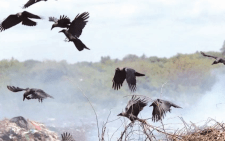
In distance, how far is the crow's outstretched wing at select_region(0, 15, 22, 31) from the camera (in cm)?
441

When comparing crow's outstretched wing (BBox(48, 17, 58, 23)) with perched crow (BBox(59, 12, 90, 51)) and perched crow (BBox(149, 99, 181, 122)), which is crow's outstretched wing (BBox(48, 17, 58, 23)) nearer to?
perched crow (BBox(59, 12, 90, 51))

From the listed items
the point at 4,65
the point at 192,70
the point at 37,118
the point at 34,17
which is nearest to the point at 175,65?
the point at 192,70

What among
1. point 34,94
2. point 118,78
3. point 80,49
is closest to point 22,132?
point 34,94

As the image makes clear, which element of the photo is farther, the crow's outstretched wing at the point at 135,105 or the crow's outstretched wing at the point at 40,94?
the crow's outstretched wing at the point at 40,94

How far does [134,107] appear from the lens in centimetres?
330

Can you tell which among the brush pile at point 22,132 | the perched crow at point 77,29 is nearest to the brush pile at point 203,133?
the perched crow at point 77,29

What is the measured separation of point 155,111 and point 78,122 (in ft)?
18.1

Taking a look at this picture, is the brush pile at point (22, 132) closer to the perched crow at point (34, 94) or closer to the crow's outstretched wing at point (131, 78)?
the perched crow at point (34, 94)

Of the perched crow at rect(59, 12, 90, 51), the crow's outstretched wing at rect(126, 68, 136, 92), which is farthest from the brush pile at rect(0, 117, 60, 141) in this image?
the crow's outstretched wing at rect(126, 68, 136, 92)

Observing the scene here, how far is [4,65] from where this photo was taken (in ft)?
32.8

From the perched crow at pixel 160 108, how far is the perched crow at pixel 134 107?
0.44ft

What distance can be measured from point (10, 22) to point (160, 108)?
2.01 meters

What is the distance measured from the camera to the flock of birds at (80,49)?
130 inches

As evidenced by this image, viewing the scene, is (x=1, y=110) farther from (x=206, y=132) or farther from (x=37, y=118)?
(x=206, y=132)
